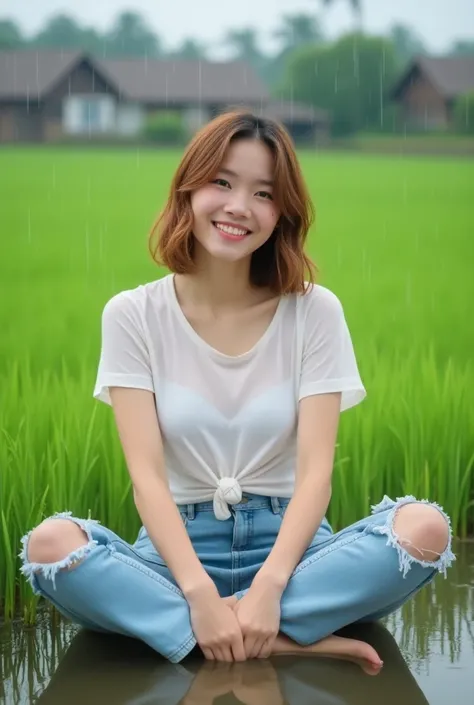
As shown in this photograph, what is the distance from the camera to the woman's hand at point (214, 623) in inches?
68.9

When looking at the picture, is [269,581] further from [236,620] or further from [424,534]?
[424,534]

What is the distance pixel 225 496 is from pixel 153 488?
0.40 ft

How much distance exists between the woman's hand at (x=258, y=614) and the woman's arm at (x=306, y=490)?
0.03ft

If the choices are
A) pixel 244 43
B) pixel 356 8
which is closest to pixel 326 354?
pixel 244 43

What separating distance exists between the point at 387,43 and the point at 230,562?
3.61m

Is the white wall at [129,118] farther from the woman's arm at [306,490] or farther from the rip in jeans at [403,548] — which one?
the rip in jeans at [403,548]

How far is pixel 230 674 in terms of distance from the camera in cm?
178

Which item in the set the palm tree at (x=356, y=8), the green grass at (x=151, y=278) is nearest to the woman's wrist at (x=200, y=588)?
the green grass at (x=151, y=278)

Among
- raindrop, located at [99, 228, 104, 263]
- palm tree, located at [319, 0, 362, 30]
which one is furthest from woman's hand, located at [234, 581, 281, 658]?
palm tree, located at [319, 0, 362, 30]

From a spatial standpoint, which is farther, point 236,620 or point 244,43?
point 244,43

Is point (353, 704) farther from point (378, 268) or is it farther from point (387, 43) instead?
point (387, 43)

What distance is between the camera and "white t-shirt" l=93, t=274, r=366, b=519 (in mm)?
1894

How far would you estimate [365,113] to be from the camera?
4.97 metres

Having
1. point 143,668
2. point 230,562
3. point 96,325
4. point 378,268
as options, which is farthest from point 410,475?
point 378,268
